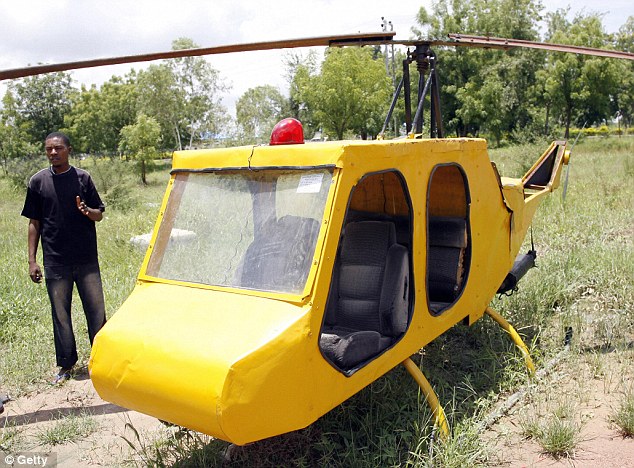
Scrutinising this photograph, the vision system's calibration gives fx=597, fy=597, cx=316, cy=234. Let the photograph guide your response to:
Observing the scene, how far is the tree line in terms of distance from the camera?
98.2 ft

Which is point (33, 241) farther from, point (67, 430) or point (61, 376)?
point (67, 430)

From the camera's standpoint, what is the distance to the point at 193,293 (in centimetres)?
340

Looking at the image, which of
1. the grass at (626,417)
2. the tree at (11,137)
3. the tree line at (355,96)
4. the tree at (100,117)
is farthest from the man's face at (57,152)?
the tree at (100,117)

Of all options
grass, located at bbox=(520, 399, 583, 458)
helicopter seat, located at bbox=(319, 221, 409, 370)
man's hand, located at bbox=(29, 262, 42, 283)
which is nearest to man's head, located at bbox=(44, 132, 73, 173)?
man's hand, located at bbox=(29, 262, 42, 283)

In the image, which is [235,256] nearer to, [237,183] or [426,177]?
[237,183]

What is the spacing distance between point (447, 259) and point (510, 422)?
1302 millimetres

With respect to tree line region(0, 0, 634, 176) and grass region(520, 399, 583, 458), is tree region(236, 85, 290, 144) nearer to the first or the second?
tree line region(0, 0, 634, 176)

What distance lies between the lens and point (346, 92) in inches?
1121

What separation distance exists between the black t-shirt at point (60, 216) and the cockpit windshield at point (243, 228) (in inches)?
→ 74.0

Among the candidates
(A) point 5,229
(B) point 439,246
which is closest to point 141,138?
(A) point 5,229

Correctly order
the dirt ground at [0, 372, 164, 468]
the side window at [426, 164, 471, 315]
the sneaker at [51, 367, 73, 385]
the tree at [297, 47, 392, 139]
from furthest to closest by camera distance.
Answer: the tree at [297, 47, 392, 139]
the sneaker at [51, 367, 73, 385]
the side window at [426, 164, 471, 315]
the dirt ground at [0, 372, 164, 468]

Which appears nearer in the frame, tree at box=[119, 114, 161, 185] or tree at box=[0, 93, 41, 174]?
tree at box=[119, 114, 161, 185]

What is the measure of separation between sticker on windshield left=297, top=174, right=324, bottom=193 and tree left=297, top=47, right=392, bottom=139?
83.2 feet

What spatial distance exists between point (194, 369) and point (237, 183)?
1.29 m
